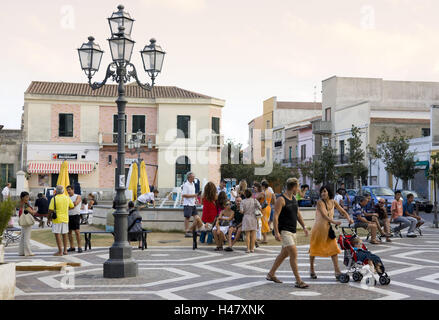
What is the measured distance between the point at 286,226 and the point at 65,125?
3573cm

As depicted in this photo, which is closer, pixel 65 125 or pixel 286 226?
pixel 286 226

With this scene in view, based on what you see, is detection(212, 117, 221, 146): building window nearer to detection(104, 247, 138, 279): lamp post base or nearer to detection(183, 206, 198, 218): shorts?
detection(183, 206, 198, 218): shorts

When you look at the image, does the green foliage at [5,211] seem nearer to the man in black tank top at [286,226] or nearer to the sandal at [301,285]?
the man in black tank top at [286,226]

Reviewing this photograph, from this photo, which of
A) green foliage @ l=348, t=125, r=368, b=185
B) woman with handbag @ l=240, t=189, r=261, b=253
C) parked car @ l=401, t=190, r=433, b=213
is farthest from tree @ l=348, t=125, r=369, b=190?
woman with handbag @ l=240, t=189, r=261, b=253

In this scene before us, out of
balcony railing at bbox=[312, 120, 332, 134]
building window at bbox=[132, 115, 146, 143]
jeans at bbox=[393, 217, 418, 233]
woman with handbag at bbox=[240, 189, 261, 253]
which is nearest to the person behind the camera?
woman with handbag at bbox=[240, 189, 261, 253]

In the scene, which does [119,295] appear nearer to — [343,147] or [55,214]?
[55,214]

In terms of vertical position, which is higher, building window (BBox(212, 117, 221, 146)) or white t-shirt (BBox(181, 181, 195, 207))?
building window (BBox(212, 117, 221, 146))

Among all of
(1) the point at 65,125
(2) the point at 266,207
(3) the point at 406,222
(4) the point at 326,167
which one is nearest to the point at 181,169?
(1) the point at 65,125

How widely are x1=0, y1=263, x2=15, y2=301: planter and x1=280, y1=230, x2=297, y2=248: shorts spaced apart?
4.00 meters

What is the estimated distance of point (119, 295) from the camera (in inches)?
315

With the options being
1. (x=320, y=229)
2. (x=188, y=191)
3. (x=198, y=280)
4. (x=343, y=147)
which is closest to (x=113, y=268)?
(x=198, y=280)

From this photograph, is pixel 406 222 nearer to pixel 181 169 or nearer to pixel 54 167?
pixel 181 169

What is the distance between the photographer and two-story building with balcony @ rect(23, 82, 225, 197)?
4169cm

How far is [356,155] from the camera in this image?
4403 cm
